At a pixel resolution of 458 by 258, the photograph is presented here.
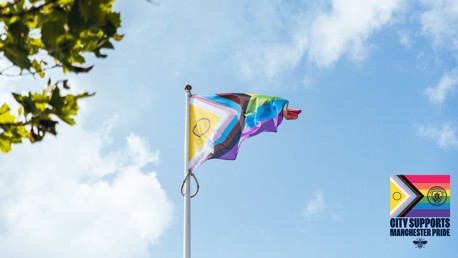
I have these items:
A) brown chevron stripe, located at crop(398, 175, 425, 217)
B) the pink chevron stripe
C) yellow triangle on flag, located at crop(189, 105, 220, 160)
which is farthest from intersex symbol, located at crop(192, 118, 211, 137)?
the pink chevron stripe

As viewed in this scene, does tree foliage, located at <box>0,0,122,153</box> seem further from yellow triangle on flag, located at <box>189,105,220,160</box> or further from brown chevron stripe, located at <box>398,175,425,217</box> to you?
brown chevron stripe, located at <box>398,175,425,217</box>

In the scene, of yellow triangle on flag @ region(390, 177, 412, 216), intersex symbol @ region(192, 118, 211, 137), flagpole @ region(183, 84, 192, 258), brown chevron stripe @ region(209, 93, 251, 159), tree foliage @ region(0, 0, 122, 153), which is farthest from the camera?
yellow triangle on flag @ region(390, 177, 412, 216)

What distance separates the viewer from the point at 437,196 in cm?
2605

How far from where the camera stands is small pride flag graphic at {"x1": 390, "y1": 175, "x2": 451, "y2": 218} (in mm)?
25531

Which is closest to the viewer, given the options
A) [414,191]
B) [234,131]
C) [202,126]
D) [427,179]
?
[234,131]

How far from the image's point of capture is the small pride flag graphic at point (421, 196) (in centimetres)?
2553

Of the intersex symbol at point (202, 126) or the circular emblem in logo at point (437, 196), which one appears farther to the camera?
the circular emblem in logo at point (437, 196)

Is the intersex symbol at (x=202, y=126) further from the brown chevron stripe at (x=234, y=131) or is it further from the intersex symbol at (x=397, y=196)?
the intersex symbol at (x=397, y=196)

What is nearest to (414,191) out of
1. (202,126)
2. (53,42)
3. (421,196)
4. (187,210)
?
(421,196)

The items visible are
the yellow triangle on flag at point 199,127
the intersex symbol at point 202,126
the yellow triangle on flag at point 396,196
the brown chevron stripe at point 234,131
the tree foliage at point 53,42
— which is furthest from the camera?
the yellow triangle on flag at point 396,196

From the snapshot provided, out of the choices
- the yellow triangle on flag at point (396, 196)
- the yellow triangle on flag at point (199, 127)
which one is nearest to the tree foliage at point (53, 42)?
the yellow triangle on flag at point (199, 127)

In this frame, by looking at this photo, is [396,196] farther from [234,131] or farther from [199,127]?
[199,127]

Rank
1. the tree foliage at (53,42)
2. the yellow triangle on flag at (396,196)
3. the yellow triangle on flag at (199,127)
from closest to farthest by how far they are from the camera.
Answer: the tree foliage at (53,42), the yellow triangle on flag at (199,127), the yellow triangle on flag at (396,196)

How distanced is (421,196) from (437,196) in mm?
789
